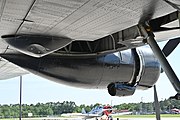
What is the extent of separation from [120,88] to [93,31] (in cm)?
224

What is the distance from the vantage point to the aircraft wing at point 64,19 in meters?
3.10

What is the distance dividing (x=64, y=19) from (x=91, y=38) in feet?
4.17

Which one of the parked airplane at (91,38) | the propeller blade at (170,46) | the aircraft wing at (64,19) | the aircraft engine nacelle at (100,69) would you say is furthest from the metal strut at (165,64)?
the propeller blade at (170,46)

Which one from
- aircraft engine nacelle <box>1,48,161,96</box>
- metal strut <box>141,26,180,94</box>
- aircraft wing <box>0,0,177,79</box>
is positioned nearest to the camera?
aircraft wing <box>0,0,177,79</box>

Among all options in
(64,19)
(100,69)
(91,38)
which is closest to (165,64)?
(91,38)

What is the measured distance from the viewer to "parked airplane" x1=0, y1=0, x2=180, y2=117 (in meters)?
3.24

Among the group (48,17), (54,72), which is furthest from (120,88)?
(48,17)

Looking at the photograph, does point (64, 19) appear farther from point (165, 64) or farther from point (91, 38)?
point (165, 64)

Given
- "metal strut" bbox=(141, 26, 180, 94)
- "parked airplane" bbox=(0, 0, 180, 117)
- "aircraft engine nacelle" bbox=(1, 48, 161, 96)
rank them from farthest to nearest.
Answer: "aircraft engine nacelle" bbox=(1, 48, 161, 96)
"metal strut" bbox=(141, 26, 180, 94)
"parked airplane" bbox=(0, 0, 180, 117)

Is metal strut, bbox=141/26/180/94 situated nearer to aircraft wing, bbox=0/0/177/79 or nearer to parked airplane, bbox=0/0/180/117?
parked airplane, bbox=0/0/180/117

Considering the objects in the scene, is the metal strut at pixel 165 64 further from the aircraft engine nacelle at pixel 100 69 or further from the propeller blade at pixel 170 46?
the propeller blade at pixel 170 46

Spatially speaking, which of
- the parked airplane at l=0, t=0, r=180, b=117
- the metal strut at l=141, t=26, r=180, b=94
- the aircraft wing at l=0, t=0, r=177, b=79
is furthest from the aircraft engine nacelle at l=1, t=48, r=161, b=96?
the metal strut at l=141, t=26, r=180, b=94

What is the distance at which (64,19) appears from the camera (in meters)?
3.62

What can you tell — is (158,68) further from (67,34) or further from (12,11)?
(12,11)
